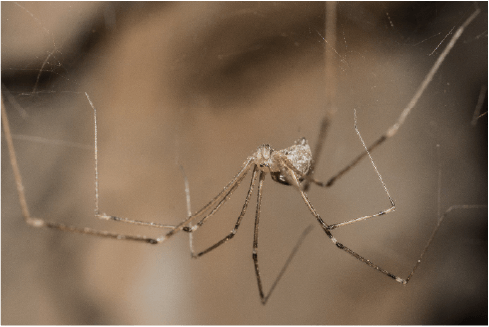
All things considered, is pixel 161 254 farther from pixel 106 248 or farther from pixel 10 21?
pixel 10 21

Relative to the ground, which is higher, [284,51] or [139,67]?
[139,67]

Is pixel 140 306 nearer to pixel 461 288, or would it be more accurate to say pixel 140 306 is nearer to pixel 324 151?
pixel 324 151

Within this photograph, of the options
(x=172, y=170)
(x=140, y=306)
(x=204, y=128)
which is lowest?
(x=140, y=306)

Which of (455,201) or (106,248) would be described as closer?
(455,201)

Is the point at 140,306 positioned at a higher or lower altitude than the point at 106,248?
lower

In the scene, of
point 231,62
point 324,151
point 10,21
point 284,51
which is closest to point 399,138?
point 324,151

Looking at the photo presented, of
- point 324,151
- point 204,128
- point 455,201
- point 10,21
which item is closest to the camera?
point 10,21

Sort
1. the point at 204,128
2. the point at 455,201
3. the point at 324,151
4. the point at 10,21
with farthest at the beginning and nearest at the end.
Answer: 1. the point at 204,128
2. the point at 324,151
3. the point at 455,201
4. the point at 10,21

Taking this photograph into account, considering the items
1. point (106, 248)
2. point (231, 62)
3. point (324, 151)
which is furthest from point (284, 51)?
point (106, 248)

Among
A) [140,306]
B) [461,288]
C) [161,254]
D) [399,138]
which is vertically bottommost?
[461,288]
